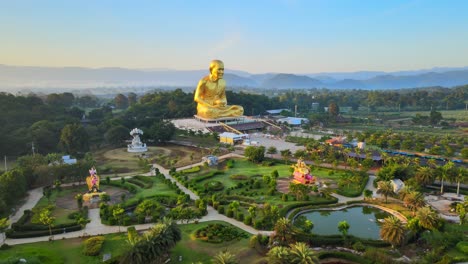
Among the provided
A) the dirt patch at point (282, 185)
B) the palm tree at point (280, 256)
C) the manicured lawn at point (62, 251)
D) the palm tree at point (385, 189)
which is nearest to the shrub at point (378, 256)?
the palm tree at point (280, 256)

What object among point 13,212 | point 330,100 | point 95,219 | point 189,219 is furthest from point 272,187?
point 330,100

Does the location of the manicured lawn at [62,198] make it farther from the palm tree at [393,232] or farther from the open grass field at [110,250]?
the palm tree at [393,232]

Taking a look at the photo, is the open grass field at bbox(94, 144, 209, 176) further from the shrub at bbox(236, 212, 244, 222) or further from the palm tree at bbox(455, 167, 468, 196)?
the palm tree at bbox(455, 167, 468, 196)

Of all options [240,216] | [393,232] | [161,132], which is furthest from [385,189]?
[161,132]

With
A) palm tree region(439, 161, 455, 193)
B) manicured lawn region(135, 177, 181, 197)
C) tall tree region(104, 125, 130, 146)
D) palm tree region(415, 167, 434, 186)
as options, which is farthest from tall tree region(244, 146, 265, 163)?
→ tall tree region(104, 125, 130, 146)

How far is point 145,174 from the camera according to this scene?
38875 millimetres

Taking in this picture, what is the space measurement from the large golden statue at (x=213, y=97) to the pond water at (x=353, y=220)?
40106mm

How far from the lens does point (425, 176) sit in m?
31.3

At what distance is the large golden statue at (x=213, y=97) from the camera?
64562 millimetres

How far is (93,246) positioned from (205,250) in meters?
6.75

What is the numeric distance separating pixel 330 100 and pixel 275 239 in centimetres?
9972

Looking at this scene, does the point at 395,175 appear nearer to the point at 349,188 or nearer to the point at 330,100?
the point at 349,188

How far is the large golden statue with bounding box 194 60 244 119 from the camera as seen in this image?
64.6 metres

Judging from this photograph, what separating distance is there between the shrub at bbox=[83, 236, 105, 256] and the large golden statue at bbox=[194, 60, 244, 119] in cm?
4466
